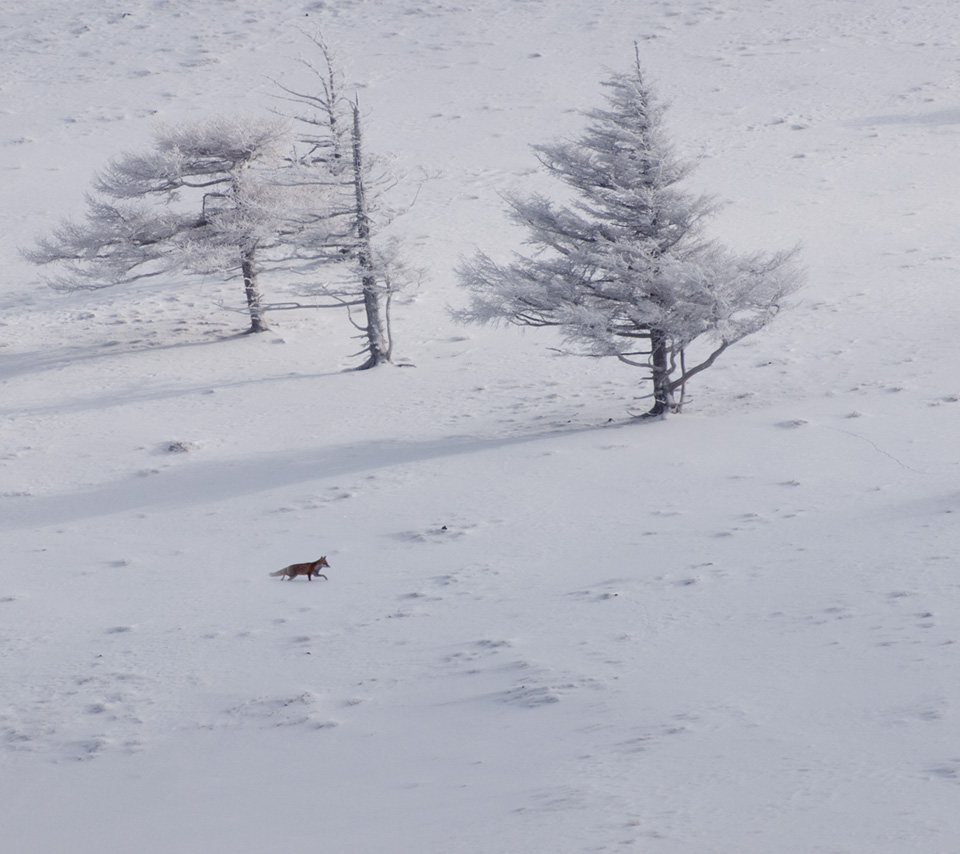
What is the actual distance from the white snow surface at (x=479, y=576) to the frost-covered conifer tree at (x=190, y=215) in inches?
57.3

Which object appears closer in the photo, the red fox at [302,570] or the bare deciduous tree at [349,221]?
the red fox at [302,570]

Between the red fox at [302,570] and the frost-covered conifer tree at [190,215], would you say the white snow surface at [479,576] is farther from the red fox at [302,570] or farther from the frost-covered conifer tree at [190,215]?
the frost-covered conifer tree at [190,215]

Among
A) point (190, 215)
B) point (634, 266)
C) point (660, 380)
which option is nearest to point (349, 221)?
point (190, 215)

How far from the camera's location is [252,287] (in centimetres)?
1864

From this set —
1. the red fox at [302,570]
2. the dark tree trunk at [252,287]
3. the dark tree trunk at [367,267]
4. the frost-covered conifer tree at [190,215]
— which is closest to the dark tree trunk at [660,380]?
the dark tree trunk at [367,267]

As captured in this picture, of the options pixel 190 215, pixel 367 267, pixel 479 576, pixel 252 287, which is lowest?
pixel 479 576

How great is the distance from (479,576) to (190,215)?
12.6m

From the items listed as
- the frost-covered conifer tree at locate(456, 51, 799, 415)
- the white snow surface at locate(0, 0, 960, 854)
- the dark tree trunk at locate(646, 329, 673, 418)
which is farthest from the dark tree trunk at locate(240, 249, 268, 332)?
the dark tree trunk at locate(646, 329, 673, 418)

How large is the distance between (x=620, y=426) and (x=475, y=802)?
810cm

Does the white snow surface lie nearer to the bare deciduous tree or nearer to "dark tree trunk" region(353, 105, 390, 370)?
"dark tree trunk" region(353, 105, 390, 370)

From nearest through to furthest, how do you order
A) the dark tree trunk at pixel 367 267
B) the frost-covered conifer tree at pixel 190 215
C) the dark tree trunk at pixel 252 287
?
1. the dark tree trunk at pixel 367 267
2. the frost-covered conifer tree at pixel 190 215
3. the dark tree trunk at pixel 252 287

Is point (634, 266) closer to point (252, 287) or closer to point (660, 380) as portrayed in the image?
point (660, 380)

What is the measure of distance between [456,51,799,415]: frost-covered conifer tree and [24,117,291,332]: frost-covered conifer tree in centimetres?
640

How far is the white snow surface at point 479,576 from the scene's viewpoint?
498cm
